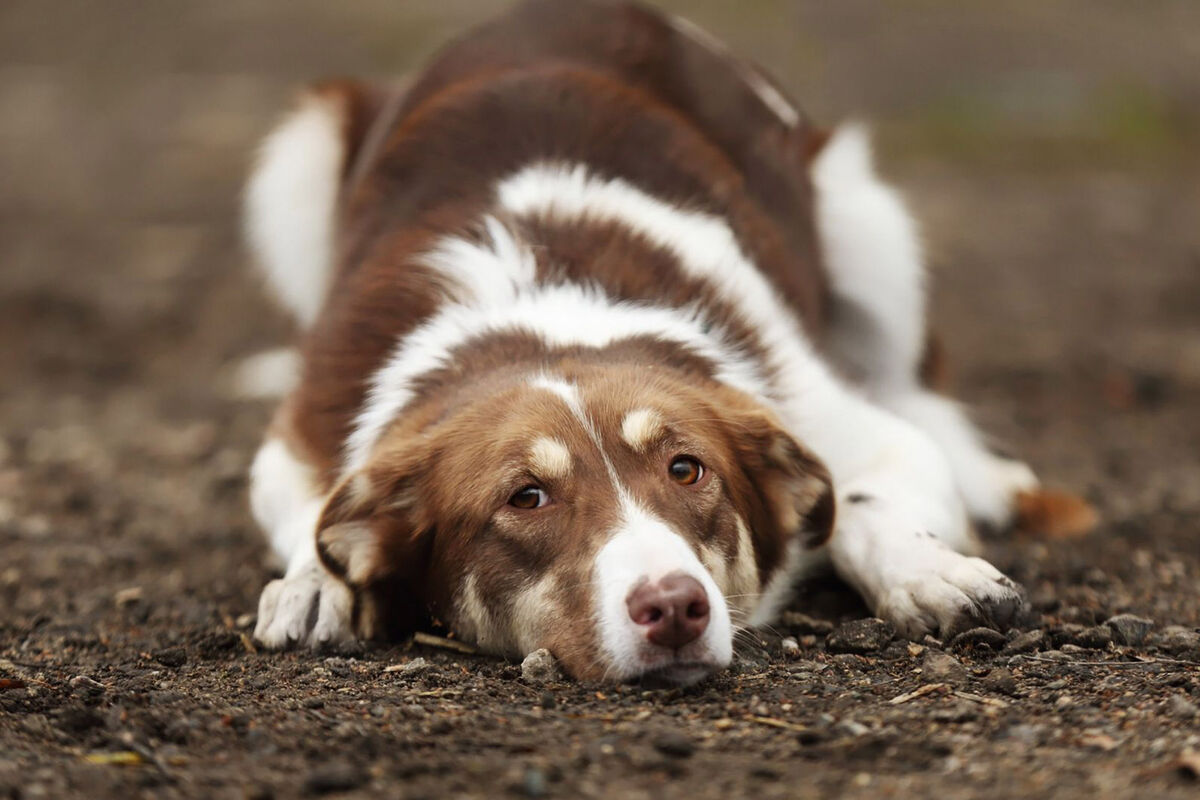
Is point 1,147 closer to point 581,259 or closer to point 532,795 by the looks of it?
point 581,259

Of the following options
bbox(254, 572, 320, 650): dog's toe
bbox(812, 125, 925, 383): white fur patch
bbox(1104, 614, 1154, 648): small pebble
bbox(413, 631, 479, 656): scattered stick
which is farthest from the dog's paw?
bbox(812, 125, 925, 383): white fur patch

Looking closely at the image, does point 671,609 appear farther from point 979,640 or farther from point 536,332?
point 536,332

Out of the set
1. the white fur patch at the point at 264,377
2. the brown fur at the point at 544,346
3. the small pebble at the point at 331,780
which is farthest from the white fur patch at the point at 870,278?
the small pebble at the point at 331,780

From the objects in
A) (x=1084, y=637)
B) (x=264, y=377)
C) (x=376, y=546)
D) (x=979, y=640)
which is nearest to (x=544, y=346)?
(x=376, y=546)

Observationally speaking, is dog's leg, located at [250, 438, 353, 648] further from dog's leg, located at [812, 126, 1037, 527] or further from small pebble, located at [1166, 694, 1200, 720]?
dog's leg, located at [812, 126, 1037, 527]

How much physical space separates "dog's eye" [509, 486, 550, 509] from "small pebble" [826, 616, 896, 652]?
2.84 ft

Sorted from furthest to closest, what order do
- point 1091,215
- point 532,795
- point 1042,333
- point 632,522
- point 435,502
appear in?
point 1091,215 < point 1042,333 < point 435,502 < point 632,522 < point 532,795

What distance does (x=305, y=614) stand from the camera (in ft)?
13.6

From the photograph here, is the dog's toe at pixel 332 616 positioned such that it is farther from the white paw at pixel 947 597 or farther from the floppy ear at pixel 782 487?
the white paw at pixel 947 597

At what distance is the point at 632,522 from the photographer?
3.58 meters

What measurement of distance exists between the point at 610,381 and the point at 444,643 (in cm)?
86

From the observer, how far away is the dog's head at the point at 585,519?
3.43 meters

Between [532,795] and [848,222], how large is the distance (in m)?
3.96

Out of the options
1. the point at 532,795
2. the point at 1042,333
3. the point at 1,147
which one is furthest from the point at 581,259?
the point at 1,147
